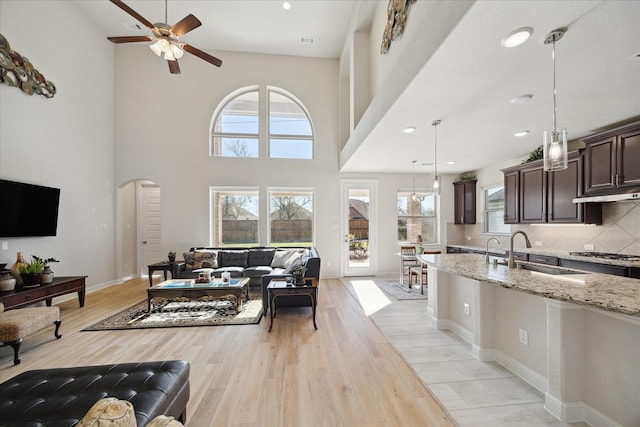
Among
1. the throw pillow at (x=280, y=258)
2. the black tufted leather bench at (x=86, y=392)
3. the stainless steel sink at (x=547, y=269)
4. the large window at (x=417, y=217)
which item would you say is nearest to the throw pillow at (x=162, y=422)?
the black tufted leather bench at (x=86, y=392)

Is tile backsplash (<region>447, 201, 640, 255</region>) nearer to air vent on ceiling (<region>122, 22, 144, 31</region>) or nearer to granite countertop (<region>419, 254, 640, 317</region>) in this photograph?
granite countertop (<region>419, 254, 640, 317</region>)

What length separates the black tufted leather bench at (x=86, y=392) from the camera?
123 centimetres

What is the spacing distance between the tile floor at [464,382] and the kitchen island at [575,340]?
135mm

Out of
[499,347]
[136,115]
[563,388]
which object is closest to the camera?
[563,388]

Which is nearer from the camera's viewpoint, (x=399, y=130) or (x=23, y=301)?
(x=23, y=301)

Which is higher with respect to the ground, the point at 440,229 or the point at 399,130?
the point at 399,130

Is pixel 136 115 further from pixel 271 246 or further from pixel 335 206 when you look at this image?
pixel 335 206

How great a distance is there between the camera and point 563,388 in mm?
1759

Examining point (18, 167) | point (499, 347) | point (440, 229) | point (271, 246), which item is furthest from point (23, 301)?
point (440, 229)

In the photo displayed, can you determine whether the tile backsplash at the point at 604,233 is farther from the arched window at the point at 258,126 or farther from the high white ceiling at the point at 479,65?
the arched window at the point at 258,126

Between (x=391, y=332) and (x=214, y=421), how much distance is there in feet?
7.05

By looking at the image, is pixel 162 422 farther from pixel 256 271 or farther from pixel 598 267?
pixel 598 267

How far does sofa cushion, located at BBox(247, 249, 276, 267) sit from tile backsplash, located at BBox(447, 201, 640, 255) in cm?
506

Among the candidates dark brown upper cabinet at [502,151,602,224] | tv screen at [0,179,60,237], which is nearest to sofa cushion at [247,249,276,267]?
tv screen at [0,179,60,237]
